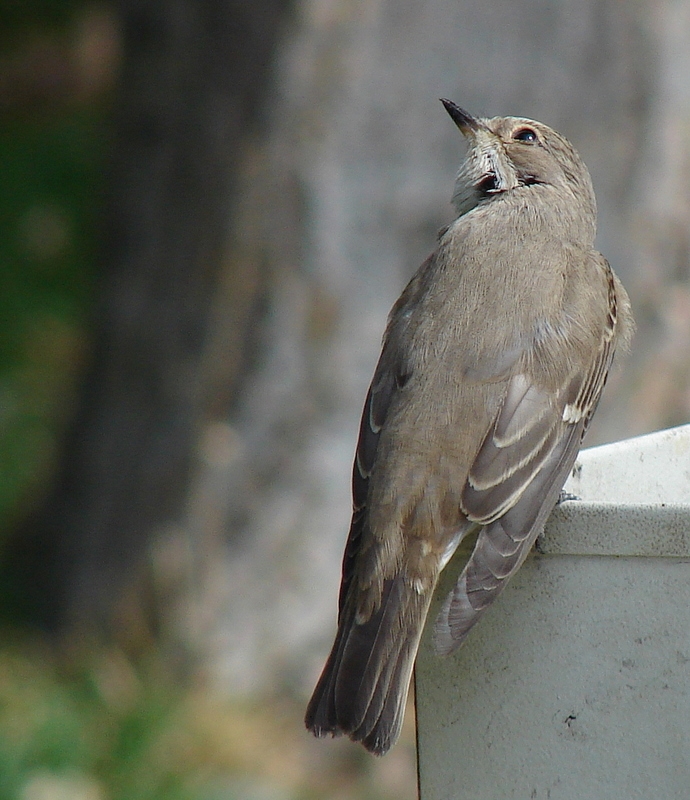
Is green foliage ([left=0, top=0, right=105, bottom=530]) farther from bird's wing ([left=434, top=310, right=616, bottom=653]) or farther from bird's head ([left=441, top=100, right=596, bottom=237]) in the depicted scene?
bird's wing ([left=434, top=310, right=616, bottom=653])

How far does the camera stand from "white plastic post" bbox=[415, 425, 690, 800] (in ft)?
8.42

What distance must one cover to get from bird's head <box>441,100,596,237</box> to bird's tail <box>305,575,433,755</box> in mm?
1739

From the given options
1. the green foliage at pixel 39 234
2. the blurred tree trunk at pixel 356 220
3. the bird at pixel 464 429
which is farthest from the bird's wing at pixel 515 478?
the green foliage at pixel 39 234

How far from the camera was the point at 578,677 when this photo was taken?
264 centimetres

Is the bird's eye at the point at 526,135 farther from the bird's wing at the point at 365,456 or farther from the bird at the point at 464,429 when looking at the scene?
the bird's wing at the point at 365,456

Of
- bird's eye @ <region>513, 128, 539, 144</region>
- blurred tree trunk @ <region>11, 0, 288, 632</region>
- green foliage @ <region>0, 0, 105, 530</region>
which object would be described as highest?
bird's eye @ <region>513, 128, 539, 144</region>

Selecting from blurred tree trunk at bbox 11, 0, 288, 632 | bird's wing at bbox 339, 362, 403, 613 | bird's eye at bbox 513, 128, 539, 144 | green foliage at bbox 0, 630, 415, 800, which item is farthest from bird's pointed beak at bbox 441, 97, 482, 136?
green foliage at bbox 0, 630, 415, 800

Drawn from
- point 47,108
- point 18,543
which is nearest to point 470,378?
point 18,543

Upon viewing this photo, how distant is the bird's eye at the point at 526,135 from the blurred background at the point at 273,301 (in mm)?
1942

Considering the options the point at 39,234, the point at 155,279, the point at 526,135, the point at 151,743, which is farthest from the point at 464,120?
the point at 39,234

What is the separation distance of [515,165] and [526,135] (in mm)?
138

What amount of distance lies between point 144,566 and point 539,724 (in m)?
4.36

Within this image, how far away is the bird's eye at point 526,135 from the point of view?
451 centimetres

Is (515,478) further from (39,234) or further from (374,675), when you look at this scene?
(39,234)
